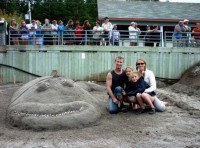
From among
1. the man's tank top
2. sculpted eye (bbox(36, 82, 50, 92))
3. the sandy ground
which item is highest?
the man's tank top

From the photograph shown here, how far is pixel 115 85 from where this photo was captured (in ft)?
33.5

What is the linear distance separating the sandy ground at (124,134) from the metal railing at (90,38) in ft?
24.6

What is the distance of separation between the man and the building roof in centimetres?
1591

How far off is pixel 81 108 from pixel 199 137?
2.95m

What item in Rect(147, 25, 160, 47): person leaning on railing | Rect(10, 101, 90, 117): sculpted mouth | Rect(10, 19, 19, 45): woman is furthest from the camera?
Rect(147, 25, 160, 47): person leaning on railing

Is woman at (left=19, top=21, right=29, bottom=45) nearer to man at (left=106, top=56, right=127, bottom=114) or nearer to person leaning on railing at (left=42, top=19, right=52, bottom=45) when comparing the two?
person leaning on railing at (left=42, top=19, right=52, bottom=45)

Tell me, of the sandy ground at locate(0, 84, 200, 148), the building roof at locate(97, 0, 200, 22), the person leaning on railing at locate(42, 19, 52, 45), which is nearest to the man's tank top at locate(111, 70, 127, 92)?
the sandy ground at locate(0, 84, 200, 148)

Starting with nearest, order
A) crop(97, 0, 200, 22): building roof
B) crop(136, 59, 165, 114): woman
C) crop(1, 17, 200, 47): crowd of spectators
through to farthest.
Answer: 1. crop(136, 59, 165, 114): woman
2. crop(1, 17, 200, 47): crowd of spectators
3. crop(97, 0, 200, 22): building roof

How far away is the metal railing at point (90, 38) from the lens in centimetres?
1744

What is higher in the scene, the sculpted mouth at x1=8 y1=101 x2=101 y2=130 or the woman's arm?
the woman's arm

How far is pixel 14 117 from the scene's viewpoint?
895 centimetres

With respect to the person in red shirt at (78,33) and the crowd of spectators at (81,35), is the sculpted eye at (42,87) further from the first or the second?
the person in red shirt at (78,33)

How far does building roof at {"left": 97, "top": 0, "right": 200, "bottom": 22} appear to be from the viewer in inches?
1041

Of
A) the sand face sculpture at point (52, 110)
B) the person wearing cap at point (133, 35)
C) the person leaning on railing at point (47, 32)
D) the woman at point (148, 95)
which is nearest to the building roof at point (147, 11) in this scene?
the person wearing cap at point (133, 35)
